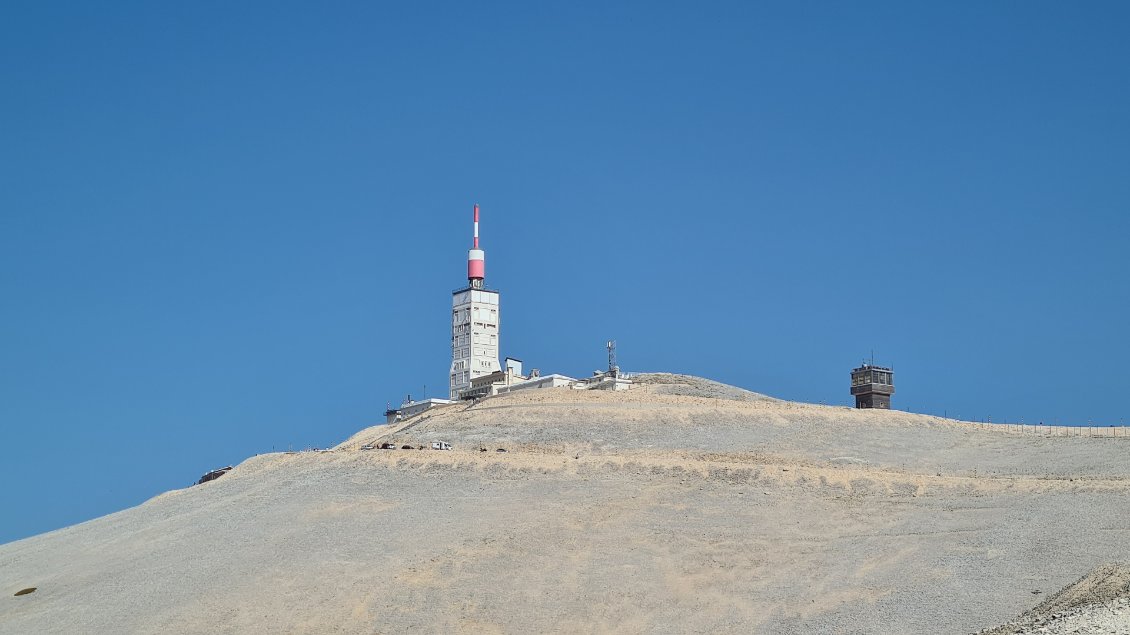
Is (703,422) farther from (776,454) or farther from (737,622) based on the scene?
(737,622)

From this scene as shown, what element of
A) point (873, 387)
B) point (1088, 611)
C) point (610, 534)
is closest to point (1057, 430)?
point (873, 387)

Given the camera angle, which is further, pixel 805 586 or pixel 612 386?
pixel 612 386

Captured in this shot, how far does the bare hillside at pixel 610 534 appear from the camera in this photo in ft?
149

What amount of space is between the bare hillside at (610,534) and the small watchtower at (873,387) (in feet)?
34.3

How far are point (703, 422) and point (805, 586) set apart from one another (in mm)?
25208

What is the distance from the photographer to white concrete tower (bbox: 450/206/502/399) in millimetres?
102688

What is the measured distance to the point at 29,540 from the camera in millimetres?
65812

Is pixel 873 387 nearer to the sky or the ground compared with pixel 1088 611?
nearer to the sky

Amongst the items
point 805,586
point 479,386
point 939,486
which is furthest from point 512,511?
point 479,386

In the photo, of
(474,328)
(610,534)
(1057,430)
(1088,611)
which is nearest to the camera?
(1088,611)

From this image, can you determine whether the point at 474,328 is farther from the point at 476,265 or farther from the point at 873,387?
the point at 873,387

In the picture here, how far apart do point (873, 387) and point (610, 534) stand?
1408 inches

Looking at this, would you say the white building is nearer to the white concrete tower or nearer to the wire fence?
the white concrete tower

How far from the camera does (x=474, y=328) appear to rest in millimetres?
103312
